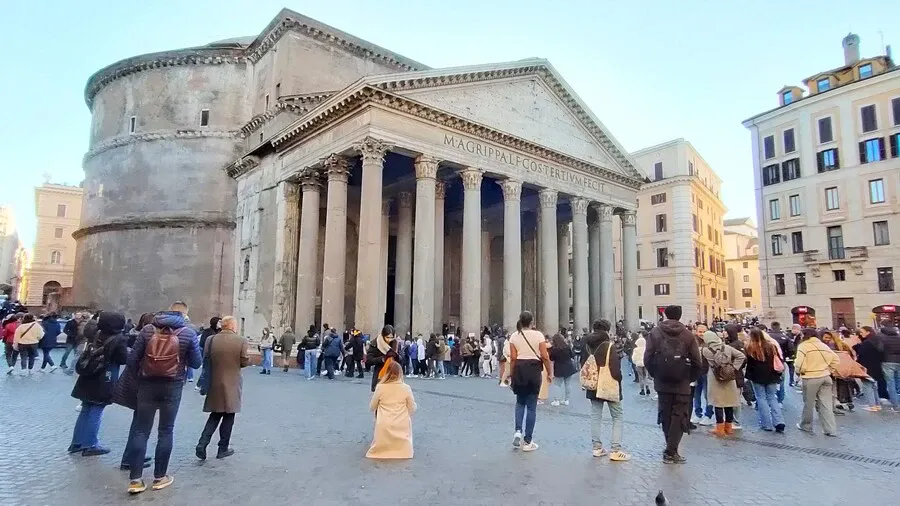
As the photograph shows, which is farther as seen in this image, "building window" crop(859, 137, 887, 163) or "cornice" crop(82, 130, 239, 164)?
"cornice" crop(82, 130, 239, 164)

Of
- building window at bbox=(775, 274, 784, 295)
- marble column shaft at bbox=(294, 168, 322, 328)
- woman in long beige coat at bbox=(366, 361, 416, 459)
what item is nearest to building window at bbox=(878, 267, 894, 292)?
building window at bbox=(775, 274, 784, 295)

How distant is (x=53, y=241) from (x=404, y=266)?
48.5 m

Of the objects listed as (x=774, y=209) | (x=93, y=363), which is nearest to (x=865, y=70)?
(x=774, y=209)

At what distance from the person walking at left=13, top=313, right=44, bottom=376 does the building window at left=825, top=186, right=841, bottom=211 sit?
120ft

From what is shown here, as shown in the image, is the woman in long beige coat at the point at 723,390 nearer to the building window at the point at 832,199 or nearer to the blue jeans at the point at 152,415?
the blue jeans at the point at 152,415

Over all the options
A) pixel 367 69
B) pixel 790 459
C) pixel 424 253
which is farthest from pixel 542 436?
pixel 367 69

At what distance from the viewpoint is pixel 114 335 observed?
20.7 feet

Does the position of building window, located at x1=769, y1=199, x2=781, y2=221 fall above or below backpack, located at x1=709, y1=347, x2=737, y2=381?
above

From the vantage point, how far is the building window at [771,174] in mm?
33656

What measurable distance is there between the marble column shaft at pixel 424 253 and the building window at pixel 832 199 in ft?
80.3

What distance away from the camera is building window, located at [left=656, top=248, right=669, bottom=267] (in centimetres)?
4034

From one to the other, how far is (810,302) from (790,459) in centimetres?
2904

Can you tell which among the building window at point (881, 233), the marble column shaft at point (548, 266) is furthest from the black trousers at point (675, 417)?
the building window at point (881, 233)

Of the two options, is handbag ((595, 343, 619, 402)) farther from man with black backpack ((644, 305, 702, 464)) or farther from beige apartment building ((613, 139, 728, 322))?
beige apartment building ((613, 139, 728, 322))
